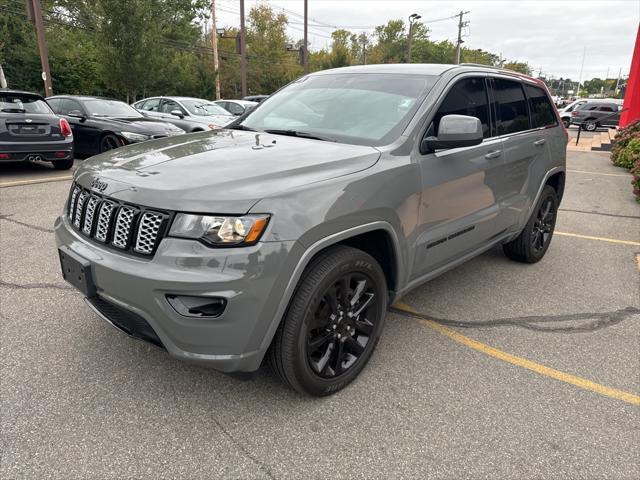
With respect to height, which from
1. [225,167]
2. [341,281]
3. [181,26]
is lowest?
[341,281]

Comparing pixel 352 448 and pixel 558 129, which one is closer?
pixel 352 448

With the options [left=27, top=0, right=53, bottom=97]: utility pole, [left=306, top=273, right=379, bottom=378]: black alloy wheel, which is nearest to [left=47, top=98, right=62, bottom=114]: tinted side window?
[left=27, top=0, right=53, bottom=97]: utility pole

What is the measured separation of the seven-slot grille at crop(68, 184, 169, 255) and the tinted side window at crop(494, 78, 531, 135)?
2866 millimetres

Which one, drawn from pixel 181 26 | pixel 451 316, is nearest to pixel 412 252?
pixel 451 316

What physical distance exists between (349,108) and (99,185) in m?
1.70

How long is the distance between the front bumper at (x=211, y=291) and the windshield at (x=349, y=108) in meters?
1.19

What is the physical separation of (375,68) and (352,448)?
108 inches

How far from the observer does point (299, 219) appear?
7.29 feet

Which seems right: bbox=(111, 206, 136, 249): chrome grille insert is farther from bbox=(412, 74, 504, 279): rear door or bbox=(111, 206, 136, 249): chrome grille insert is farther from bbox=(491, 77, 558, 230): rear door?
bbox=(491, 77, 558, 230): rear door

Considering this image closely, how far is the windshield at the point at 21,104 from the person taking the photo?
8.22 metres

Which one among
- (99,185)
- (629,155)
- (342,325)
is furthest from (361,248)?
(629,155)

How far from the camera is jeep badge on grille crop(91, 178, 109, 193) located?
2.43m

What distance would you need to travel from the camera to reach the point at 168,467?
214 centimetres

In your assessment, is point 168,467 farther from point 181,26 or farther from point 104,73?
point 181,26
